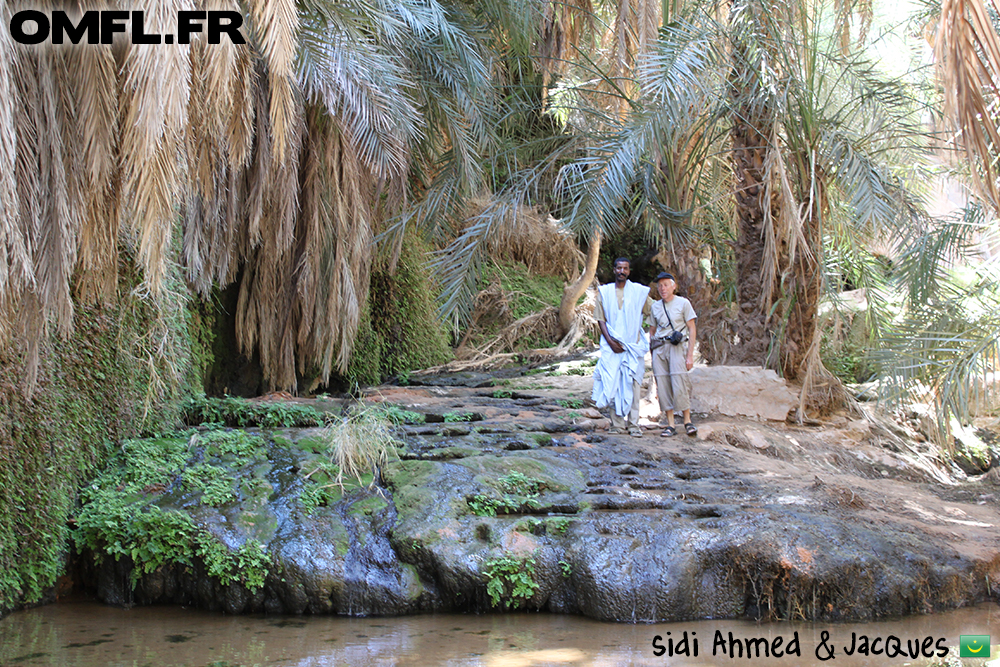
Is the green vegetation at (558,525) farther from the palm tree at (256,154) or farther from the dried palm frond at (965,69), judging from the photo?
the dried palm frond at (965,69)

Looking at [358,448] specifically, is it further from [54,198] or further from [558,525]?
[54,198]

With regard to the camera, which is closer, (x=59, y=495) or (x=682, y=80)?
(x=59, y=495)

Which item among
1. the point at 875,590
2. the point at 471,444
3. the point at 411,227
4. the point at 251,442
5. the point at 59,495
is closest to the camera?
the point at 875,590

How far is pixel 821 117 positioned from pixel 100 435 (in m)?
8.22

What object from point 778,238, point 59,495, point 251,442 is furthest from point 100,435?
point 778,238

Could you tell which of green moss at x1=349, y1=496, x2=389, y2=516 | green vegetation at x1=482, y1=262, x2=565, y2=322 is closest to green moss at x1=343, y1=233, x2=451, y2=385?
green vegetation at x1=482, y1=262, x2=565, y2=322

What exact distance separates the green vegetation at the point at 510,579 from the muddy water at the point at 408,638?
0.12 m

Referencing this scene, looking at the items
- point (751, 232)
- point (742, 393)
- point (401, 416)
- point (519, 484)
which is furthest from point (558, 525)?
point (751, 232)

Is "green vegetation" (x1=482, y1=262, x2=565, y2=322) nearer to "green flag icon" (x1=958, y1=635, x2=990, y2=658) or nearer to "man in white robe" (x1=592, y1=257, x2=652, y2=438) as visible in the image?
"man in white robe" (x1=592, y1=257, x2=652, y2=438)

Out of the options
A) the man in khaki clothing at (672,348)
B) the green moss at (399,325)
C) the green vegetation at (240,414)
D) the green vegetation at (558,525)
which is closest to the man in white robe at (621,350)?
the man in khaki clothing at (672,348)

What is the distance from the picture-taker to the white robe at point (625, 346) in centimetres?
878

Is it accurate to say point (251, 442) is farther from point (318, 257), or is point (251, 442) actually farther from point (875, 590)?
point (875, 590)

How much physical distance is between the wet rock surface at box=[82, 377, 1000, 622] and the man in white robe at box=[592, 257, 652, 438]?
134 cm

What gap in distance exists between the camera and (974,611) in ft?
18.7
